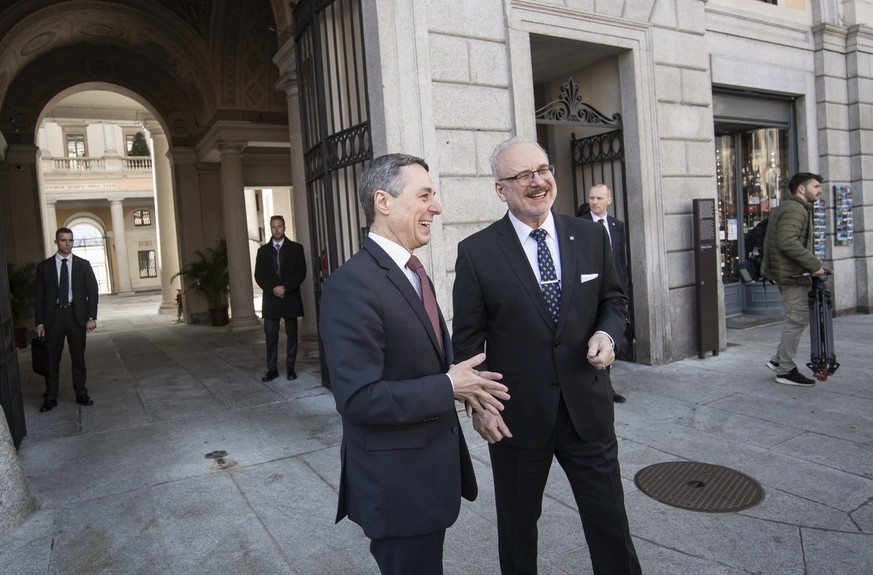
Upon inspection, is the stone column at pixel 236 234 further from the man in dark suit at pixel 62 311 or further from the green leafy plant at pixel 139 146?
the green leafy plant at pixel 139 146

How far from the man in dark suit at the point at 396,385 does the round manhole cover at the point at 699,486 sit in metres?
2.29

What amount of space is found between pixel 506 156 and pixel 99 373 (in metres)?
8.37

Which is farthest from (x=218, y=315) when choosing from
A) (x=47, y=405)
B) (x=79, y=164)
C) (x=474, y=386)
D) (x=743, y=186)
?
(x=79, y=164)

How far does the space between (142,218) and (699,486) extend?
139 ft

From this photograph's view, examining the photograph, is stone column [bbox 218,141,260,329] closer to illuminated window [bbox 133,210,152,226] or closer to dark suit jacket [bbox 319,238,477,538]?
dark suit jacket [bbox 319,238,477,538]

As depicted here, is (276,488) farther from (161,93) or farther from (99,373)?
(161,93)

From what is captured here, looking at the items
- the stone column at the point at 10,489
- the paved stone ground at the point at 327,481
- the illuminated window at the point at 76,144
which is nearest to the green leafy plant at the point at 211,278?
the paved stone ground at the point at 327,481

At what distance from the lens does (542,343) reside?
96.2 inches

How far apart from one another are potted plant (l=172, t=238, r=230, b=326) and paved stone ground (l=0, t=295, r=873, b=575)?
7.07m

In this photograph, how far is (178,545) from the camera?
11.2 ft

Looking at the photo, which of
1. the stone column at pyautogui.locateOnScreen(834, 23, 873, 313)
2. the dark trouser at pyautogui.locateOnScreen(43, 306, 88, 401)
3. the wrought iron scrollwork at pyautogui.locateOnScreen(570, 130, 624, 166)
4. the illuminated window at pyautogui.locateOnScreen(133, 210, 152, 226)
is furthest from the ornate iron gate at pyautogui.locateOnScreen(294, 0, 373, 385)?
the illuminated window at pyautogui.locateOnScreen(133, 210, 152, 226)

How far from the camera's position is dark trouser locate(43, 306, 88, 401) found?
6805mm

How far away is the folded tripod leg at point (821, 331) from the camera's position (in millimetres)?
5805

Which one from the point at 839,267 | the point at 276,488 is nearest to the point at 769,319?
the point at 839,267
